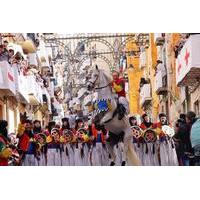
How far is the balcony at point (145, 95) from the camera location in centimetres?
1077

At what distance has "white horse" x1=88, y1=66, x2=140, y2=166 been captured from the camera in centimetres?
1082

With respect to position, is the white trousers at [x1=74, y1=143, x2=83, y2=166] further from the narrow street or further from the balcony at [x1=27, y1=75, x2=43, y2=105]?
the balcony at [x1=27, y1=75, x2=43, y2=105]

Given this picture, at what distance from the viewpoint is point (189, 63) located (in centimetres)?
1075

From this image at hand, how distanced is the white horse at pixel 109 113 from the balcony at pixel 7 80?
34.3 inches

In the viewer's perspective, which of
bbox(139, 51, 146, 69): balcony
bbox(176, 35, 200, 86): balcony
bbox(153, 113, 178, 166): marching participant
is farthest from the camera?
bbox(139, 51, 146, 69): balcony

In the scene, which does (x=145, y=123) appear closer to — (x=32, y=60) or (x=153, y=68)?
(x=153, y=68)

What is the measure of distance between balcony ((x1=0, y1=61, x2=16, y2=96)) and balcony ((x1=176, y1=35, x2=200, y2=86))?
1.87 metres

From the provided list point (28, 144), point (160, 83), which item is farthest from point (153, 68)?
point (28, 144)

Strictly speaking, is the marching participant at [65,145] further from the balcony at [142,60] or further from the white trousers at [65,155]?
the balcony at [142,60]

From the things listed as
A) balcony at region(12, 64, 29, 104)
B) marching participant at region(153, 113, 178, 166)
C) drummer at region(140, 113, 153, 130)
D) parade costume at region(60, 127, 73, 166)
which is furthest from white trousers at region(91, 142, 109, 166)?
balcony at region(12, 64, 29, 104)

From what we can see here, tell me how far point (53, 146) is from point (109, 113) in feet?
2.44

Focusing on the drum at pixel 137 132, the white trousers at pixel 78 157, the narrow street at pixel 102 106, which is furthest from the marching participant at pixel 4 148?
the drum at pixel 137 132

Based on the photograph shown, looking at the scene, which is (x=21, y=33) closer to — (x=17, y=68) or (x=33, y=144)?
(x=17, y=68)
